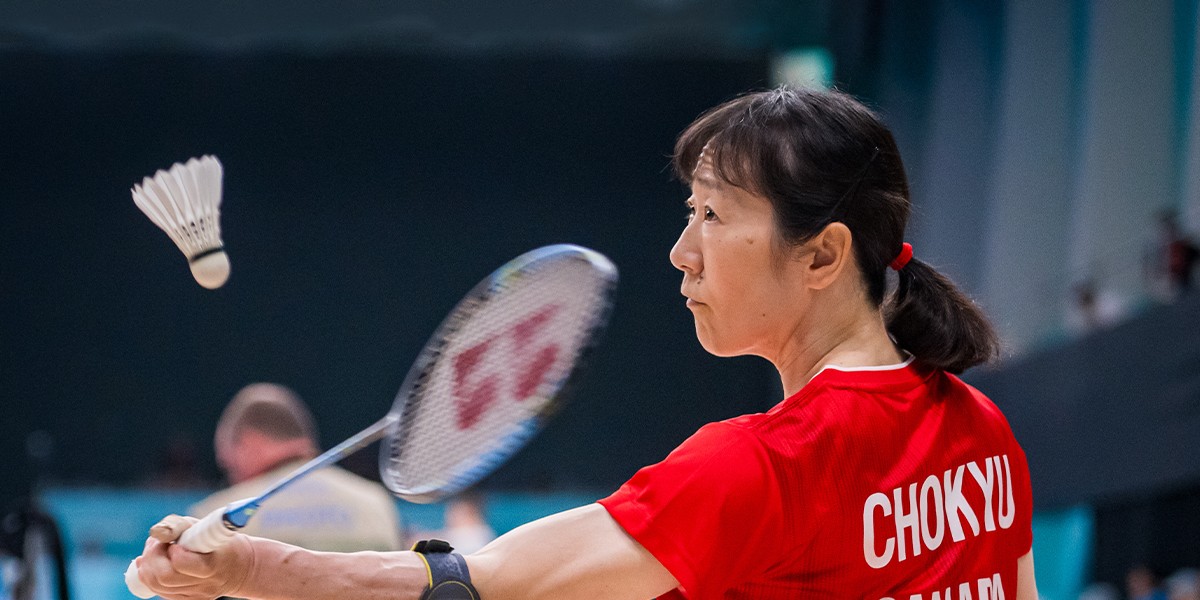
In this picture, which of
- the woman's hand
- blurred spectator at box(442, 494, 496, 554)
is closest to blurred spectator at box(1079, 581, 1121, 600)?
blurred spectator at box(442, 494, 496, 554)

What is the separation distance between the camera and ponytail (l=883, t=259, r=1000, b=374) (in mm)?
1297

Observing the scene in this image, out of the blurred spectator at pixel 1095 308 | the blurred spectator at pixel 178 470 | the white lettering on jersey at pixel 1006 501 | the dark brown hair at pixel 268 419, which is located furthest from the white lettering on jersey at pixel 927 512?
the blurred spectator at pixel 178 470

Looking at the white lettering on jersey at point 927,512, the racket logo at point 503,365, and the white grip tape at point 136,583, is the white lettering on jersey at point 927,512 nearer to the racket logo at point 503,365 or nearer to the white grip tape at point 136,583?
the racket logo at point 503,365

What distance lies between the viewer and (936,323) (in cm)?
131

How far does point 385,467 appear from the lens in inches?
54.2

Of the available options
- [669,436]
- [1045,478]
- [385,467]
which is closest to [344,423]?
[669,436]

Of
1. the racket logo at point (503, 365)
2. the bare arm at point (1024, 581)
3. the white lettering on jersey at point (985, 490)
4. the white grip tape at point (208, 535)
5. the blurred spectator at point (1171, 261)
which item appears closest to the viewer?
the white grip tape at point (208, 535)

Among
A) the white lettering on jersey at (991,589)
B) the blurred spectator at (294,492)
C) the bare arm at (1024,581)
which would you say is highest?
the white lettering on jersey at (991,589)

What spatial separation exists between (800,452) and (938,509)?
215 mm

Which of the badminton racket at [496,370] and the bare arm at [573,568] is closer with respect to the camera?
the bare arm at [573,568]

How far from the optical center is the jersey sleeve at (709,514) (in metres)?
1.03

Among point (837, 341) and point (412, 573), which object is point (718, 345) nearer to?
point (837, 341)

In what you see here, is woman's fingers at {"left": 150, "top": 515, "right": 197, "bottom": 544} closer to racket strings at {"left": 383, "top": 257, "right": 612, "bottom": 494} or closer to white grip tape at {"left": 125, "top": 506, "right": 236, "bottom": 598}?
white grip tape at {"left": 125, "top": 506, "right": 236, "bottom": 598}

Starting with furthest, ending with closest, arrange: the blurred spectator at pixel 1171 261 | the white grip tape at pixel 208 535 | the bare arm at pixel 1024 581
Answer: the blurred spectator at pixel 1171 261 → the bare arm at pixel 1024 581 → the white grip tape at pixel 208 535
